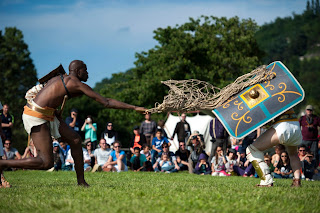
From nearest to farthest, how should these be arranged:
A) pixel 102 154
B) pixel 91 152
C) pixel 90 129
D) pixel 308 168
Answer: pixel 308 168
pixel 102 154
pixel 91 152
pixel 90 129

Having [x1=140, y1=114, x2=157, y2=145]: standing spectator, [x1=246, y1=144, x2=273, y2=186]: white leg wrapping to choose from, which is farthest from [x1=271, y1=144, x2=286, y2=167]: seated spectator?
[x1=246, y1=144, x2=273, y2=186]: white leg wrapping

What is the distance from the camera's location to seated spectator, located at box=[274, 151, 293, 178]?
1483 cm

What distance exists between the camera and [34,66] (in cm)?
6006

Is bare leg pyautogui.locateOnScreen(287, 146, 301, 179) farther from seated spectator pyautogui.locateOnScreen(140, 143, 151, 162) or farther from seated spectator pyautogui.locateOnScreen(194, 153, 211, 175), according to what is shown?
seated spectator pyautogui.locateOnScreen(140, 143, 151, 162)

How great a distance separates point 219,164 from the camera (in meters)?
16.1

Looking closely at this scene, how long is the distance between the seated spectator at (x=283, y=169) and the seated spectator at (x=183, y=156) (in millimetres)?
3686

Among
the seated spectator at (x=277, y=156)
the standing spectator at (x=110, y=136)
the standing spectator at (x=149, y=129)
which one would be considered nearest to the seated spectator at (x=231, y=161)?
the seated spectator at (x=277, y=156)

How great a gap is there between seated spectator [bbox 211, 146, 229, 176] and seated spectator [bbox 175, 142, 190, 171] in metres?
1.42

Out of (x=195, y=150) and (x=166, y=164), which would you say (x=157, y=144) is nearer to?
(x=166, y=164)

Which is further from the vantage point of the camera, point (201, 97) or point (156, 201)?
point (201, 97)

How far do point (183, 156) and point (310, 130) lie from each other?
466 cm

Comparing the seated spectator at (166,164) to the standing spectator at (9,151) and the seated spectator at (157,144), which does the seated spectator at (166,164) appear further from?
the standing spectator at (9,151)

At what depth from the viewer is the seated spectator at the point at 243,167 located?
15.6m

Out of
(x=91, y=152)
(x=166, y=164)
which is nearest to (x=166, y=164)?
(x=166, y=164)
